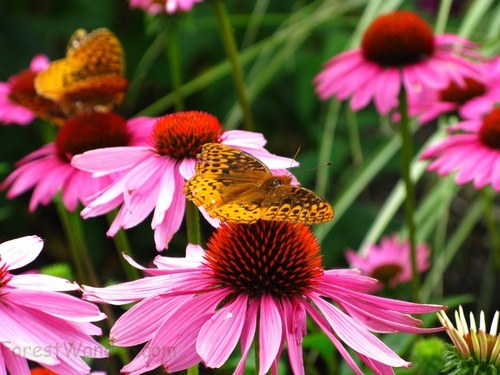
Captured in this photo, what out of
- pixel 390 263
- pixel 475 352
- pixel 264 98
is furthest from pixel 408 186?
pixel 264 98

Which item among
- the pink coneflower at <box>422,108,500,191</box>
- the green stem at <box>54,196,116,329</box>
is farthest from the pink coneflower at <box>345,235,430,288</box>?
the green stem at <box>54,196,116,329</box>

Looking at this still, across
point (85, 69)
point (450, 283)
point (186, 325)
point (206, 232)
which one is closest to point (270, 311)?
point (186, 325)

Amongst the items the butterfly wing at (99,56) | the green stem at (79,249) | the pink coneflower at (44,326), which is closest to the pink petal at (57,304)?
the pink coneflower at (44,326)

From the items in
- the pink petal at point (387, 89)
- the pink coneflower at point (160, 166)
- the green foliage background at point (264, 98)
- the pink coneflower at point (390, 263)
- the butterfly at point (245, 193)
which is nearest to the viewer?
the butterfly at point (245, 193)

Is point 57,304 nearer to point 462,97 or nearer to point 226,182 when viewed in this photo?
point 226,182

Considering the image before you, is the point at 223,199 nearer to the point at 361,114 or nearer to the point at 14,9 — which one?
the point at 361,114

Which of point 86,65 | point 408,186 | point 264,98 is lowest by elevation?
point 264,98

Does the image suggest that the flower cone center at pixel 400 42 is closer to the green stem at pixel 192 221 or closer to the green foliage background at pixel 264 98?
the green foliage background at pixel 264 98
